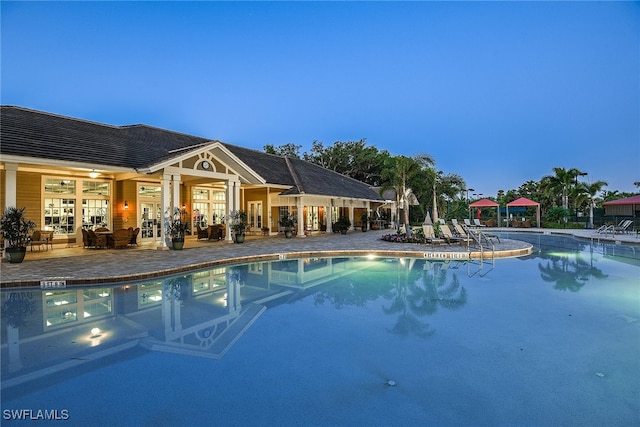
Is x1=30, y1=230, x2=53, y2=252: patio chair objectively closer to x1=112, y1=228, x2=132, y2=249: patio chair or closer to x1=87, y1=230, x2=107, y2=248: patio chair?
x1=87, y1=230, x2=107, y2=248: patio chair

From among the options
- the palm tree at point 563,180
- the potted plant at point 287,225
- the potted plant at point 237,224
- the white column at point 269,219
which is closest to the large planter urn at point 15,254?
the potted plant at point 237,224

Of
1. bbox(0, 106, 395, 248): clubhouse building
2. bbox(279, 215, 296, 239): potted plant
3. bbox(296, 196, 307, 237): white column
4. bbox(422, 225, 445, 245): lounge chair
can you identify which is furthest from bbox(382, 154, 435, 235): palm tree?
bbox(279, 215, 296, 239): potted plant

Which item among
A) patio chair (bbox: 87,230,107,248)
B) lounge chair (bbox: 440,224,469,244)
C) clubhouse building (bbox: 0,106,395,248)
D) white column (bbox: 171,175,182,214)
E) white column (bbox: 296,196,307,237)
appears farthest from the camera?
white column (bbox: 296,196,307,237)

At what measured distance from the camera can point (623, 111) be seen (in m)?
38.9

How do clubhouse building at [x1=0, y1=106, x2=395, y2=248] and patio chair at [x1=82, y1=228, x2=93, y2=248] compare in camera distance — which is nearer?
clubhouse building at [x1=0, y1=106, x2=395, y2=248]

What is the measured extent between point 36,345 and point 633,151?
185ft

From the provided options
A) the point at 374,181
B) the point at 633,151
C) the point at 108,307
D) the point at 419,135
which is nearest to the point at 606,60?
the point at 633,151

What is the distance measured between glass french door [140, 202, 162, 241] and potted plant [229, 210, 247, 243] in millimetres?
3640

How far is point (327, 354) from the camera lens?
4.11 m

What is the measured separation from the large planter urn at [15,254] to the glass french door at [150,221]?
19.9 ft

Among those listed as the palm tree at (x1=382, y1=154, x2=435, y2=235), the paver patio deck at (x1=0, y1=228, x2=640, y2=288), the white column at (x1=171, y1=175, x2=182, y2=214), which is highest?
the palm tree at (x1=382, y1=154, x2=435, y2=235)

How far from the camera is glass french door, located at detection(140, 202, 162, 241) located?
15906mm

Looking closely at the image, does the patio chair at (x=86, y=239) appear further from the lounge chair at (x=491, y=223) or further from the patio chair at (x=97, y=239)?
the lounge chair at (x=491, y=223)

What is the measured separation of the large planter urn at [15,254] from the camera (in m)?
9.54
